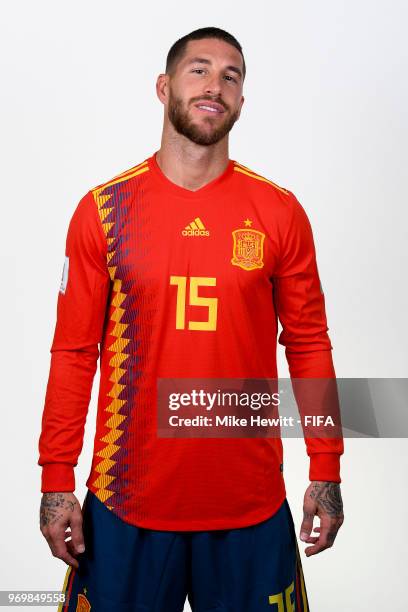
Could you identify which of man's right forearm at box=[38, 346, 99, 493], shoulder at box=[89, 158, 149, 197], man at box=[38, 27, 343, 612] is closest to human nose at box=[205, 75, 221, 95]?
man at box=[38, 27, 343, 612]

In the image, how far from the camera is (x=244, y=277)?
2736 mm

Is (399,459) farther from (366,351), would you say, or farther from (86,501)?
(86,501)

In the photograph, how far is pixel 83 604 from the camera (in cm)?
279

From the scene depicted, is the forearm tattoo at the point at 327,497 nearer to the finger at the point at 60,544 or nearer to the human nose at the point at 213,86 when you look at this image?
the finger at the point at 60,544

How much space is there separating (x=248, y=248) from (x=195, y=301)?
0.19 m

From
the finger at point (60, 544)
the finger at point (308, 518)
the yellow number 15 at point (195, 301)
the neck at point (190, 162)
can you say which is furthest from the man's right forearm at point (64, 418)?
the finger at point (308, 518)

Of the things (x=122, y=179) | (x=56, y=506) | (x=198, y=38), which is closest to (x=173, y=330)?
(x=122, y=179)

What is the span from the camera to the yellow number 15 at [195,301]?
2.71 metres

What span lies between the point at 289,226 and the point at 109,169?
165 cm

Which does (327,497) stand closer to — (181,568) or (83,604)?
(181,568)

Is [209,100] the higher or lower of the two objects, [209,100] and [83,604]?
the higher

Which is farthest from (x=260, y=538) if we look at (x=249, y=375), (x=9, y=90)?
(x=9, y=90)

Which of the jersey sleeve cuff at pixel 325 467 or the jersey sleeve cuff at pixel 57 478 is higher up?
the jersey sleeve cuff at pixel 325 467

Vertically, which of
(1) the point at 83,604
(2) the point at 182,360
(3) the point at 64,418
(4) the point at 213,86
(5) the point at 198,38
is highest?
(5) the point at 198,38
